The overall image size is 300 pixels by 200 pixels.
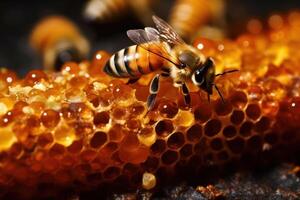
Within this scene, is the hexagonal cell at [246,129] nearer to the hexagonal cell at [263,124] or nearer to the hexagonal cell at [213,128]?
the hexagonal cell at [263,124]

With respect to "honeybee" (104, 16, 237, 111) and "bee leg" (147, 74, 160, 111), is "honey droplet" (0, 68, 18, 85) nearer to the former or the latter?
"honeybee" (104, 16, 237, 111)

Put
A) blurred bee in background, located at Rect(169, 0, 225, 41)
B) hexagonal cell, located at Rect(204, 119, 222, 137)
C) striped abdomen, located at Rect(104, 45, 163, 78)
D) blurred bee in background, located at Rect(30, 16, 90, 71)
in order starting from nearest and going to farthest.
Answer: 1. striped abdomen, located at Rect(104, 45, 163, 78)
2. hexagonal cell, located at Rect(204, 119, 222, 137)
3. blurred bee in background, located at Rect(30, 16, 90, 71)
4. blurred bee in background, located at Rect(169, 0, 225, 41)

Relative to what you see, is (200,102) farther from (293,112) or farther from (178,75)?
(293,112)

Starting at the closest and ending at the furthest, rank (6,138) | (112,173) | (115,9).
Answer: (6,138), (112,173), (115,9)

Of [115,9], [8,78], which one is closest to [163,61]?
[8,78]

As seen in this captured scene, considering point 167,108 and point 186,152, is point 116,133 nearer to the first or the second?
point 167,108

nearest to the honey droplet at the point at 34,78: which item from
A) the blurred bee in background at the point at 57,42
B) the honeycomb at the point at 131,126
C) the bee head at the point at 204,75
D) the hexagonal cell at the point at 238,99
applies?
the honeycomb at the point at 131,126

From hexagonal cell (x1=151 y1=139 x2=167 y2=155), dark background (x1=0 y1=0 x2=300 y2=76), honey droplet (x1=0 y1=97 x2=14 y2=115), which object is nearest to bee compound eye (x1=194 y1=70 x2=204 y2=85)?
hexagonal cell (x1=151 y1=139 x2=167 y2=155)
